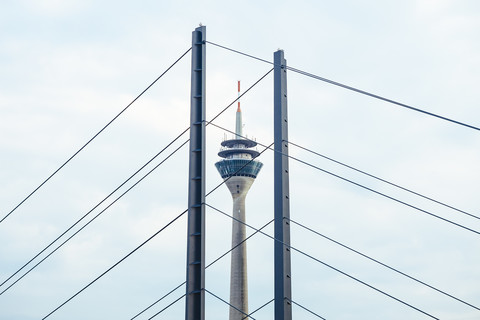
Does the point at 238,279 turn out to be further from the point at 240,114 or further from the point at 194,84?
the point at 194,84

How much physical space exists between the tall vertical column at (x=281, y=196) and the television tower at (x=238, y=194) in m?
105

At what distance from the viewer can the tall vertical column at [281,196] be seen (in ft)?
51.6

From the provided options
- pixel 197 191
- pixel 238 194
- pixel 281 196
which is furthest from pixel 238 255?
pixel 281 196

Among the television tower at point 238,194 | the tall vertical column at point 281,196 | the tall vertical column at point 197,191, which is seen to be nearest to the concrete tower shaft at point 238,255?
the television tower at point 238,194

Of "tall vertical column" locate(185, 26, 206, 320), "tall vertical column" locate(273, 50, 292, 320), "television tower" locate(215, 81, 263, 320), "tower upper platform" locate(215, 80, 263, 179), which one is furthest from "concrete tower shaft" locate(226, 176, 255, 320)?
"tall vertical column" locate(273, 50, 292, 320)

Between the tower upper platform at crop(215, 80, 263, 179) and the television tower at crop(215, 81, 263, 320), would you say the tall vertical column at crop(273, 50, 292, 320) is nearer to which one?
the television tower at crop(215, 81, 263, 320)

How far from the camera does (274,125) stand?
17250 millimetres

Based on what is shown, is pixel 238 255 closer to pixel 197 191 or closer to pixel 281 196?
pixel 197 191

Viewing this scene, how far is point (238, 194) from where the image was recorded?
137 metres

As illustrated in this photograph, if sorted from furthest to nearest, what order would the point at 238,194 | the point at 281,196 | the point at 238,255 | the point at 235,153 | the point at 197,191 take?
the point at 238,194
the point at 238,255
the point at 235,153
the point at 197,191
the point at 281,196

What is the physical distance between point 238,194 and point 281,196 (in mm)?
121024

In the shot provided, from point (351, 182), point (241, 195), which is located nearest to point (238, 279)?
point (241, 195)

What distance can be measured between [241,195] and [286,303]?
122 metres

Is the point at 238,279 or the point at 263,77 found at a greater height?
the point at 238,279
